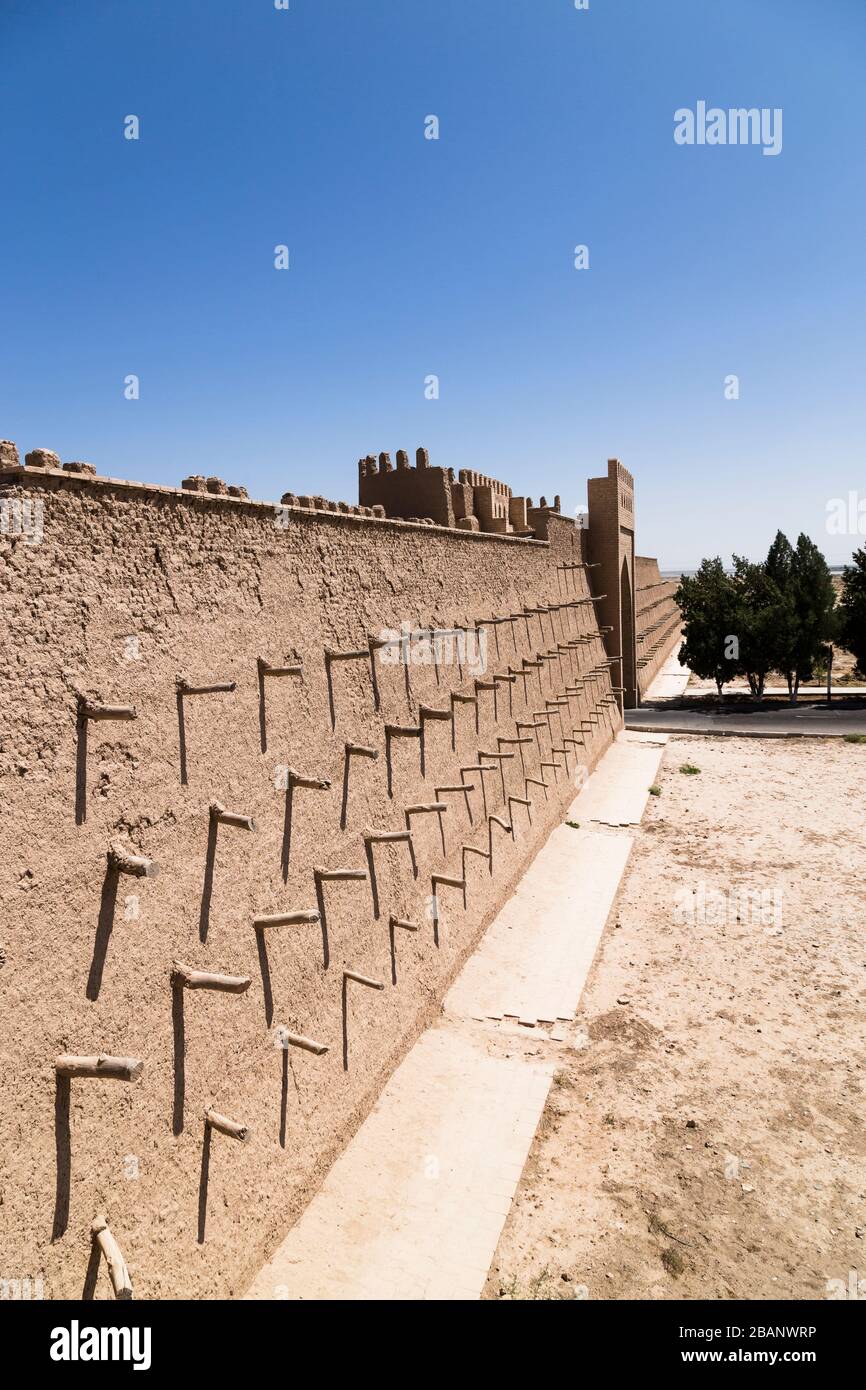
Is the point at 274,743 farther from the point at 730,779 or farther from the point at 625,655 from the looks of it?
the point at 625,655

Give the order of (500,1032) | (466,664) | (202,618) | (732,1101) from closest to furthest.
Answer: (202,618) → (732,1101) → (500,1032) → (466,664)

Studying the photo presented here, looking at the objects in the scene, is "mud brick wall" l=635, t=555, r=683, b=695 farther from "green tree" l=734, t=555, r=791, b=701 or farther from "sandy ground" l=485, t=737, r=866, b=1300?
"sandy ground" l=485, t=737, r=866, b=1300

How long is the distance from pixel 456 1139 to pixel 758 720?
25.5 metres

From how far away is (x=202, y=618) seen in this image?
5867 millimetres

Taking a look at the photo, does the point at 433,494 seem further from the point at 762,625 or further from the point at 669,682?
the point at 669,682

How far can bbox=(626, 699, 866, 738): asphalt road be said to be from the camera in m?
27.1

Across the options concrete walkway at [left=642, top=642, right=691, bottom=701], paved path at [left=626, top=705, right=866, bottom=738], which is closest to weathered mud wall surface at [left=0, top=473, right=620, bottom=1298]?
paved path at [left=626, top=705, right=866, bottom=738]

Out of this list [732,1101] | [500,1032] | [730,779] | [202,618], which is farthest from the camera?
[730,779]

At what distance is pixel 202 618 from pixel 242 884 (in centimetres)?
210

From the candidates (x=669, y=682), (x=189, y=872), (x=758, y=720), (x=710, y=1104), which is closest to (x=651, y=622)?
(x=669, y=682)

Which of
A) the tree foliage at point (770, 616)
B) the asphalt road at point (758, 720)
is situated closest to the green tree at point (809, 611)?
the tree foliage at point (770, 616)

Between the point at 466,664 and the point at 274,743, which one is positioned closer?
the point at 274,743

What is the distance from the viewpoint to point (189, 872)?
218 inches
